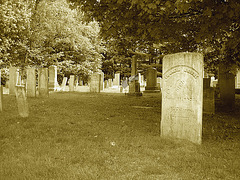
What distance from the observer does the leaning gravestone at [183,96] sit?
4938 mm

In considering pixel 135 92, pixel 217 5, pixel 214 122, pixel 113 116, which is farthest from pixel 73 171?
pixel 135 92

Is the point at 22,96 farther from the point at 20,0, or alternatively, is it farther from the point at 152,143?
the point at 20,0

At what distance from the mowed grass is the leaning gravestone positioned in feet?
0.97

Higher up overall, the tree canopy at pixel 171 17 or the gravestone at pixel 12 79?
the tree canopy at pixel 171 17

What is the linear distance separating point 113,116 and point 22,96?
9.81ft

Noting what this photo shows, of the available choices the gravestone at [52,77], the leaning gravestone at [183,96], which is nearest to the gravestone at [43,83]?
the gravestone at [52,77]

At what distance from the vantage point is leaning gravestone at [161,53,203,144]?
4938 millimetres

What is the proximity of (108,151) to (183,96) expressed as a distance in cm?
201

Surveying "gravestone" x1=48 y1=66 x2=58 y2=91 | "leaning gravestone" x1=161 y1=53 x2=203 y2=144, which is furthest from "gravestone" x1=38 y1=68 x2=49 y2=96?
"leaning gravestone" x1=161 y1=53 x2=203 y2=144

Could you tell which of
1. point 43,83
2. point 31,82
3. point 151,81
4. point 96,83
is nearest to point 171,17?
point 43,83

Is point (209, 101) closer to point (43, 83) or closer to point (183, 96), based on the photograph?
point (183, 96)

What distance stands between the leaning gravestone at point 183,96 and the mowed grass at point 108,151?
30 cm

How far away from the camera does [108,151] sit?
177 inches

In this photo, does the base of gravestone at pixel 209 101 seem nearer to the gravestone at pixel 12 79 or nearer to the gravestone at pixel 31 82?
the gravestone at pixel 31 82
